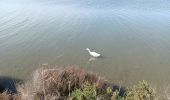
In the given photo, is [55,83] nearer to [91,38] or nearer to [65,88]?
[65,88]

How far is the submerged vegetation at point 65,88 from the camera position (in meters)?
8.17

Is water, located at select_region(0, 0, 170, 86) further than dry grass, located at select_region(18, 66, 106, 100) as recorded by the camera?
Yes

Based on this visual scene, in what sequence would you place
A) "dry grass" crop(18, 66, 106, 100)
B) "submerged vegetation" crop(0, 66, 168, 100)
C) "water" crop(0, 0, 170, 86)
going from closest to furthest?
1. "submerged vegetation" crop(0, 66, 168, 100)
2. "dry grass" crop(18, 66, 106, 100)
3. "water" crop(0, 0, 170, 86)

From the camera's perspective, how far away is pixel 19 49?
48.9 ft

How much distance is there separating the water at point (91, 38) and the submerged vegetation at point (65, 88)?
2012 millimetres

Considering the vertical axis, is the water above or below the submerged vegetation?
below

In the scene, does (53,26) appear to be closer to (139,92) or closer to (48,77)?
(48,77)

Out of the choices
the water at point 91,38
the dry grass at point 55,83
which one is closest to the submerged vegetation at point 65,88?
the dry grass at point 55,83

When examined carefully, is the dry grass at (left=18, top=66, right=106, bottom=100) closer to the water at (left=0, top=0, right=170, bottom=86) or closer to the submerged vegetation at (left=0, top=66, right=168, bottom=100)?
the submerged vegetation at (left=0, top=66, right=168, bottom=100)

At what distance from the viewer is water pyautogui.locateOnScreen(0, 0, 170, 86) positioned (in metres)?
12.9

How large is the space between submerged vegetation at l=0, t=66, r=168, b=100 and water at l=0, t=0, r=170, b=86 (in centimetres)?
201

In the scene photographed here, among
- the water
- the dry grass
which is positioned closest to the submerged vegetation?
the dry grass

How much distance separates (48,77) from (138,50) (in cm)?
656

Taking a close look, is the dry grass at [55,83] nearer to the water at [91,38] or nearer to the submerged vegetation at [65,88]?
the submerged vegetation at [65,88]
